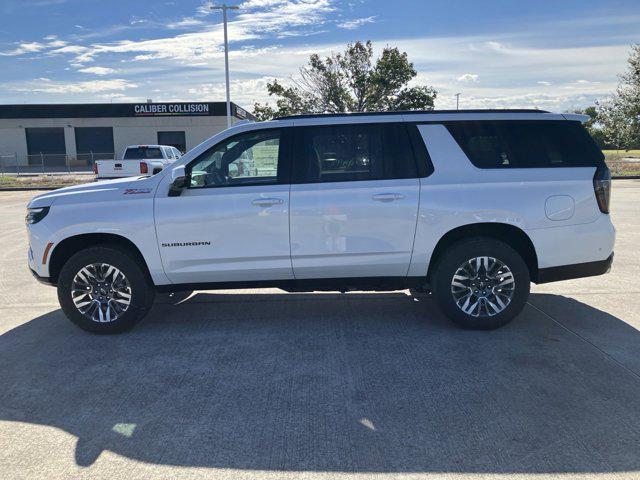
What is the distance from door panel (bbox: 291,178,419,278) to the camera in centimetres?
493

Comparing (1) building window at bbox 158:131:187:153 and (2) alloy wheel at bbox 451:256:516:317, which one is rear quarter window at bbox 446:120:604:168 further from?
(1) building window at bbox 158:131:187:153

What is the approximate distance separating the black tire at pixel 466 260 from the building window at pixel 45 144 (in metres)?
47.6

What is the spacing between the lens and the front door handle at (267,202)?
4.92 meters

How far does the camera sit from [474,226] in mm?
5055

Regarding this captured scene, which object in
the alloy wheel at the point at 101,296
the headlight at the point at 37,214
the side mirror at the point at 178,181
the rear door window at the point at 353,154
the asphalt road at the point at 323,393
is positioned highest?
the rear door window at the point at 353,154

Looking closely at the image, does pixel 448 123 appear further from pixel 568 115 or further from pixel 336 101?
pixel 336 101

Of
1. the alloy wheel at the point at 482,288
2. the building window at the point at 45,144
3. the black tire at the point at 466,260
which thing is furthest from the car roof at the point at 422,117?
the building window at the point at 45,144

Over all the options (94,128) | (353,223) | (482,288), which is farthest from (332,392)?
(94,128)

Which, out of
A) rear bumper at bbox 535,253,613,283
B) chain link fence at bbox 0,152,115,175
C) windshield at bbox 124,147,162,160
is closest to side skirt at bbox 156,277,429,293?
rear bumper at bbox 535,253,613,283

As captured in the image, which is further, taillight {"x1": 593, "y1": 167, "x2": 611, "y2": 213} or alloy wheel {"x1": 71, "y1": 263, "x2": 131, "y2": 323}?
alloy wheel {"x1": 71, "y1": 263, "x2": 131, "y2": 323}

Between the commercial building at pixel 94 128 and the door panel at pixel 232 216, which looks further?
the commercial building at pixel 94 128

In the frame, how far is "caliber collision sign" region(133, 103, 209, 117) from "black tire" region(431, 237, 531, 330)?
137 feet

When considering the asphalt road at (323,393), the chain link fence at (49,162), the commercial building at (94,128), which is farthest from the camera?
the commercial building at (94,128)

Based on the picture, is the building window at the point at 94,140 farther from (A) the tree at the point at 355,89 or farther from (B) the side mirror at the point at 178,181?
(B) the side mirror at the point at 178,181
